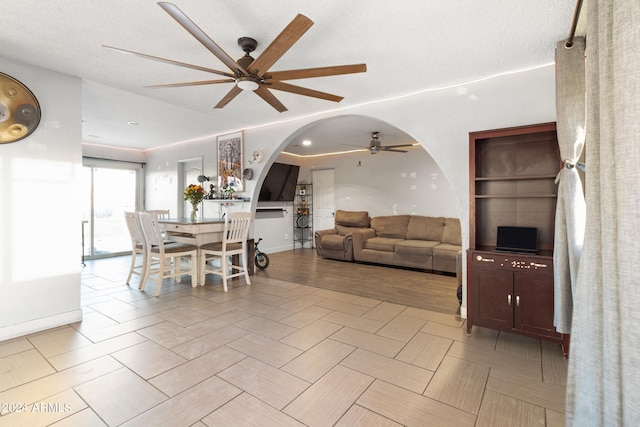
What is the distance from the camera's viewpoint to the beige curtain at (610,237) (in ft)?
2.33

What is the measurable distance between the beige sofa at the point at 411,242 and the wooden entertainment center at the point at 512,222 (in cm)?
206

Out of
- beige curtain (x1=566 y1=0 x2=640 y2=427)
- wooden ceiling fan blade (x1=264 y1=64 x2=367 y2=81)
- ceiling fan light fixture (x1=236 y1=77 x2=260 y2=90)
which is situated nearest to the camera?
beige curtain (x1=566 y1=0 x2=640 y2=427)

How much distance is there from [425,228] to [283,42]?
4.89 m

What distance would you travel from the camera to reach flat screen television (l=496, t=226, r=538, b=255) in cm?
Result: 261

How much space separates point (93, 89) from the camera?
342 cm

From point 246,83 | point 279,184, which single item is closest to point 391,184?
point 279,184

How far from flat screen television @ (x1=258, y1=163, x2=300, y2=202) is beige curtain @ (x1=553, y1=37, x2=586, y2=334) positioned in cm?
542

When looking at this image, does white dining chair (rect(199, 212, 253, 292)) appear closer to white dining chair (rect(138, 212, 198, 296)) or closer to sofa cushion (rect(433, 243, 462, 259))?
white dining chair (rect(138, 212, 198, 296))

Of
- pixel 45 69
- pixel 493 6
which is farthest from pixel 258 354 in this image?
pixel 45 69

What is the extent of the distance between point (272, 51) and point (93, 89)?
Result: 2.87 metres

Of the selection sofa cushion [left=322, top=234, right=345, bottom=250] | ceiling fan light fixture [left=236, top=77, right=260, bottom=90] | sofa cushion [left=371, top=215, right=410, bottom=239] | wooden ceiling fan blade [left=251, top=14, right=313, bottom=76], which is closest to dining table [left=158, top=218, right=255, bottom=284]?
sofa cushion [left=322, top=234, right=345, bottom=250]

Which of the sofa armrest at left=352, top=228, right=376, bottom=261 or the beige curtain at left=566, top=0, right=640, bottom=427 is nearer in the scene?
the beige curtain at left=566, top=0, right=640, bottom=427

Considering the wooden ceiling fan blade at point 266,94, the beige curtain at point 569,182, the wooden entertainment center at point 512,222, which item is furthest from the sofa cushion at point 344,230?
the beige curtain at point 569,182

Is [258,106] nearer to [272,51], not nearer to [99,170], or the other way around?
[272,51]
